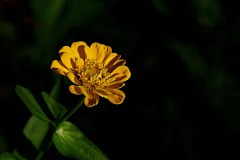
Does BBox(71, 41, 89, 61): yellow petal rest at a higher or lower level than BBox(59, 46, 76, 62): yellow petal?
higher

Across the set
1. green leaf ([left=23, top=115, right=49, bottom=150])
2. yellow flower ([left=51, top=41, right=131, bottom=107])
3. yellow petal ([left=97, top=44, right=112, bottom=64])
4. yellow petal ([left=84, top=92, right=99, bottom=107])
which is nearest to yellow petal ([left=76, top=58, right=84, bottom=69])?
yellow flower ([left=51, top=41, right=131, bottom=107])

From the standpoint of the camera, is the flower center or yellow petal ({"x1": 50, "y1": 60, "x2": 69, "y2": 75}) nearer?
yellow petal ({"x1": 50, "y1": 60, "x2": 69, "y2": 75})

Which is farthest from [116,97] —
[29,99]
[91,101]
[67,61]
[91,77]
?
[29,99]

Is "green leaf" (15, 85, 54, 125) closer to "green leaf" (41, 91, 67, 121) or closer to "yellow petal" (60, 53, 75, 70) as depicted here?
"green leaf" (41, 91, 67, 121)

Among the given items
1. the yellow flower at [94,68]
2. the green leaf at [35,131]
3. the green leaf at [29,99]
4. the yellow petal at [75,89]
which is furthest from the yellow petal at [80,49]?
the green leaf at [35,131]

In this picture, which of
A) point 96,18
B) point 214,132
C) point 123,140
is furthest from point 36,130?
point 214,132
